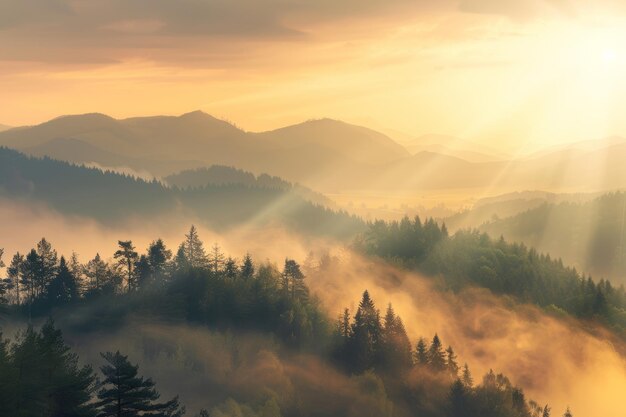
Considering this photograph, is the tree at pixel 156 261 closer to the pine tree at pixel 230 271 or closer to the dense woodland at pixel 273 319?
the dense woodland at pixel 273 319

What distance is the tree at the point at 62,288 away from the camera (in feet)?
435

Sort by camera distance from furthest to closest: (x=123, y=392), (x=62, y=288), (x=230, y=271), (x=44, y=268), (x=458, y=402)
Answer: (x=230, y=271) → (x=44, y=268) → (x=62, y=288) → (x=458, y=402) → (x=123, y=392)

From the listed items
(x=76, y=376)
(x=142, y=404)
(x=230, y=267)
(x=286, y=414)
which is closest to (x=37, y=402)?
(x=76, y=376)

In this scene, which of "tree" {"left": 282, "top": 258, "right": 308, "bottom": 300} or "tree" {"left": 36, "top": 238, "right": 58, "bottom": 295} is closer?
"tree" {"left": 36, "top": 238, "right": 58, "bottom": 295}

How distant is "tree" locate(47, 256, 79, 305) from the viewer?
132500 millimetres

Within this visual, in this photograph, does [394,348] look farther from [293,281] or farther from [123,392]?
[123,392]

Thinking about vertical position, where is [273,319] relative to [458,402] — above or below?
above

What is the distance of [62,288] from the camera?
435 ft

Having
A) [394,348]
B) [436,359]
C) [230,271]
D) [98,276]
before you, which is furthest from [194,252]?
[436,359]

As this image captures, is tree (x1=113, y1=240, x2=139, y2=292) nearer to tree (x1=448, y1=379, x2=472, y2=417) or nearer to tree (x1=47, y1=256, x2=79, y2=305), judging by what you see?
tree (x1=47, y1=256, x2=79, y2=305)

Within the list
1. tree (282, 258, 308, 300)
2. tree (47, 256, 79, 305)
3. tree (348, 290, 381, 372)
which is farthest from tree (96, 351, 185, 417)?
tree (282, 258, 308, 300)

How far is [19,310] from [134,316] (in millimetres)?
17242

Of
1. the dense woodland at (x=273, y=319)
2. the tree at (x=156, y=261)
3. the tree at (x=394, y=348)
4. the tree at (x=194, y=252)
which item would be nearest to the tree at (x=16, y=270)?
the dense woodland at (x=273, y=319)

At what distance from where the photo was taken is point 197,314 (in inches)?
5374
